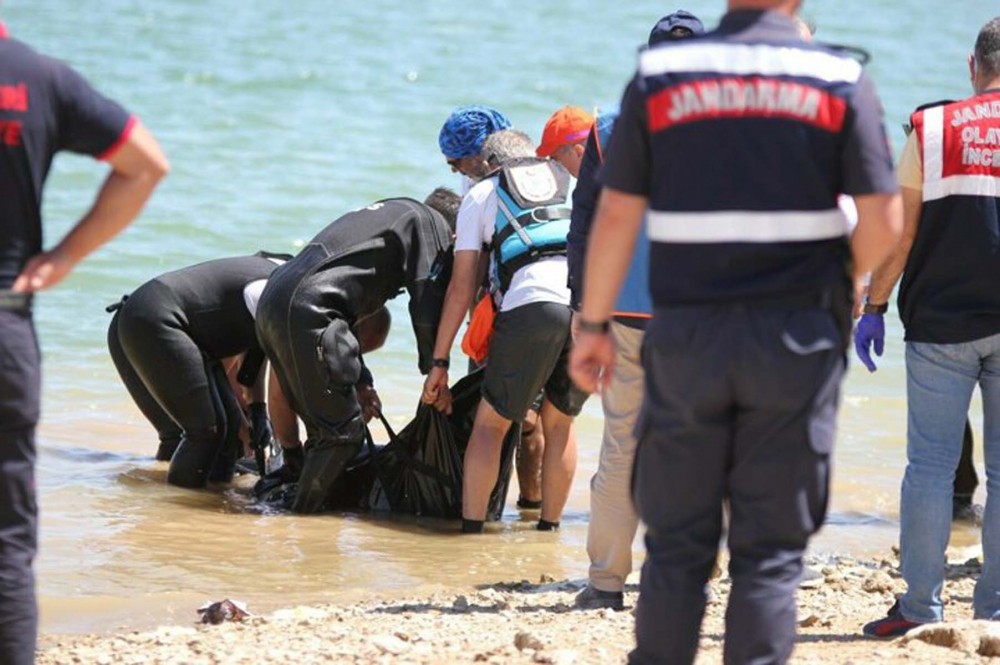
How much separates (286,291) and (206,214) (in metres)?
8.95

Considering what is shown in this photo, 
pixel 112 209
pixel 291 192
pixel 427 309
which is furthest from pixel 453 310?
pixel 291 192

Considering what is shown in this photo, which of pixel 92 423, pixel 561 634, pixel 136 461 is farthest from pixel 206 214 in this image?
pixel 561 634

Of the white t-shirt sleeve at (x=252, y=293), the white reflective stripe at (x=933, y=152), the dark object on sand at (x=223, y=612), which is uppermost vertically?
the white reflective stripe at (x=933, y=152)

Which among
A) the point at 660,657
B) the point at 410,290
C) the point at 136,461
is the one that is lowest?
the point at 136,461

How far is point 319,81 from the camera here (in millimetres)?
25031

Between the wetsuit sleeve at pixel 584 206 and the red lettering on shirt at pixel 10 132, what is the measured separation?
83.8 inches

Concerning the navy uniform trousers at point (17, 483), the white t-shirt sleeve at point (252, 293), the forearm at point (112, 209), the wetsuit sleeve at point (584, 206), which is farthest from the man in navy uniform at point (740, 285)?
the white t-shirt sleeve at point (252, 293)

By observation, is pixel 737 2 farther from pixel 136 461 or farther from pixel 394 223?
pixel 136 461

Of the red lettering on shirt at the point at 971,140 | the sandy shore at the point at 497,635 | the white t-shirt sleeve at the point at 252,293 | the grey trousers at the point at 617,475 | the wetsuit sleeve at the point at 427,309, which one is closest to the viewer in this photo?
the sandy shore at the point at 497,635

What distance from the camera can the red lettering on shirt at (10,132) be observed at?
353cm

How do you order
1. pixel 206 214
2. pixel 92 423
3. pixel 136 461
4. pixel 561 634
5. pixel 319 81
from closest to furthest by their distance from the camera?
pixel 561 634
pixel 136 461
pixel 92 423
pixel 206 214
pixel 319 81

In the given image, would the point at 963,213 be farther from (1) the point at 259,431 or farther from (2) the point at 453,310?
(1) the point at 259,431

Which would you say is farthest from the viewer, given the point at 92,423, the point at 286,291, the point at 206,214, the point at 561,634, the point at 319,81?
the point at 319,81

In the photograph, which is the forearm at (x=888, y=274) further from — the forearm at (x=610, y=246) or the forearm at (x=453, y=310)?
the forearm at (x=453, y=310)
